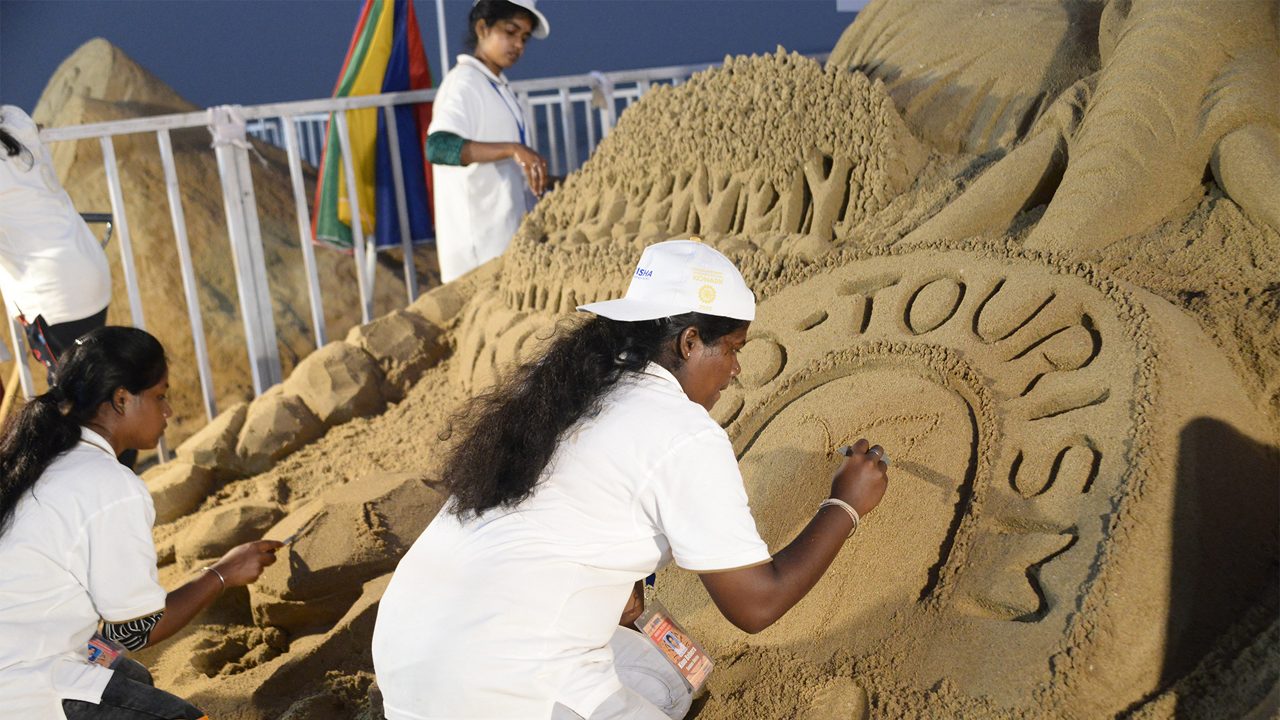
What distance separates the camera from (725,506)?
1.54m

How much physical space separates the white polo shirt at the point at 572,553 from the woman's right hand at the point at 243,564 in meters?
0.75

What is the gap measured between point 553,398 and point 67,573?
916 millimetres

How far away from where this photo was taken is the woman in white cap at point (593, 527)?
5.12ft

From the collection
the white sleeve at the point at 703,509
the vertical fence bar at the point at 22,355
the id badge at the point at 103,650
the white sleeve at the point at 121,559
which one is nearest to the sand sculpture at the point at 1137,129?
the white sleeve at the point at 703,509

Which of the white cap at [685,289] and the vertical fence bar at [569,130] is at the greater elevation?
the white cap at [685,289]

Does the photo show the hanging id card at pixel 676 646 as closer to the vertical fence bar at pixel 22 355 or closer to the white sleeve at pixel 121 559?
the white sleeve at pixel 121 559

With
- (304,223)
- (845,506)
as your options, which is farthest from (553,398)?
(304,223)

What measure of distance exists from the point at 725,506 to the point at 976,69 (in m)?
2.22

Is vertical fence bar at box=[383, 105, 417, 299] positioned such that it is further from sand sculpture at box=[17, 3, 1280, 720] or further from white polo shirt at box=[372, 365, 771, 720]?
white polo shirt at box=[372, 365, 771, 720]

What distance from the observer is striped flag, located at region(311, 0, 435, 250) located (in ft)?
15.8

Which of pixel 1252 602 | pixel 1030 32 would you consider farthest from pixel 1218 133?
pixel 1252 602

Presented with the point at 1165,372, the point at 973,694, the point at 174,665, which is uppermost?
the point at 1165,372

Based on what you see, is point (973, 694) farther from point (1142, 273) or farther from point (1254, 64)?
point (1254, 64)

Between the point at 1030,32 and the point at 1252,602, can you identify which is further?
the point at 1030,32
